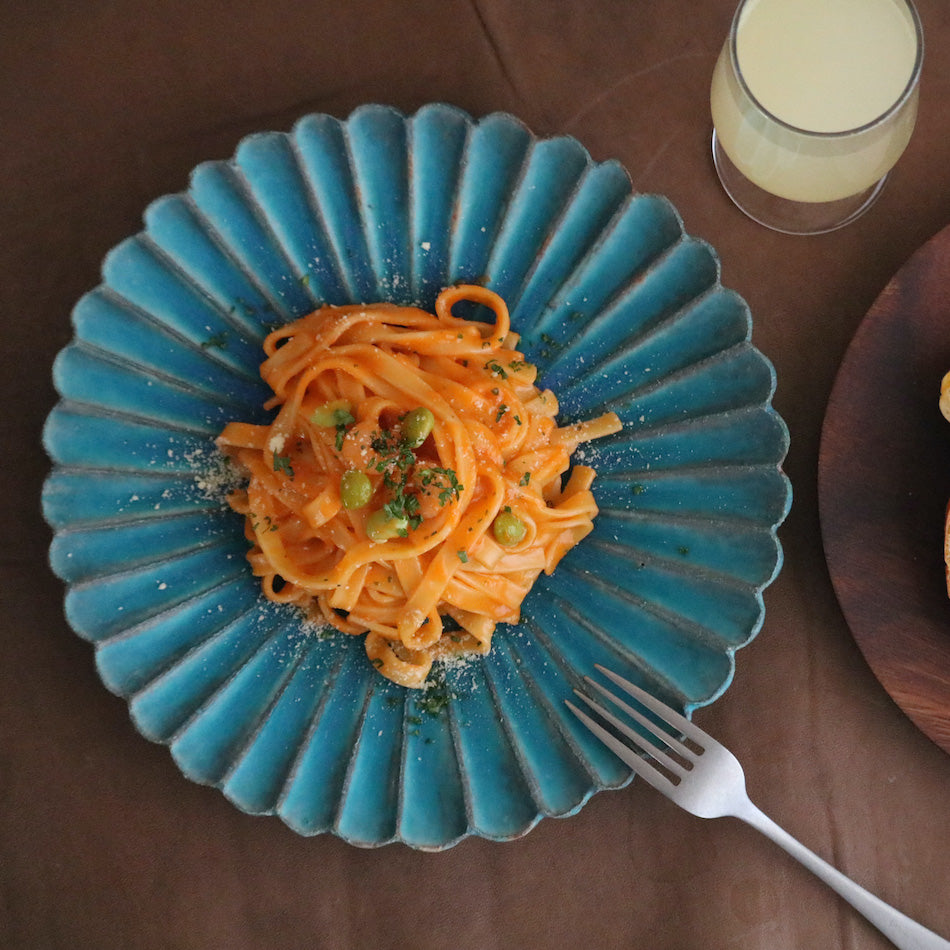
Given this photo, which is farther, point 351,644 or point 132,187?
point 132,187

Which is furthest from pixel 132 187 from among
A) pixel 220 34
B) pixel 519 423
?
pixel 519 423

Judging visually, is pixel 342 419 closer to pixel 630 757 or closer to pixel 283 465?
pixel 283 465

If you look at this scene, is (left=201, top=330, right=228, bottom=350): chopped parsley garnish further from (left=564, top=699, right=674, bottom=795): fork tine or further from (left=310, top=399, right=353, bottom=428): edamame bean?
(left=564, top=699, right=674, bottom=795): fork tine

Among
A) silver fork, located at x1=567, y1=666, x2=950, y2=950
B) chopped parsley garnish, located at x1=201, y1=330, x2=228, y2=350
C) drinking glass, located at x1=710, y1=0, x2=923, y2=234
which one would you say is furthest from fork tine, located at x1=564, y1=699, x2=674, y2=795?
drinking glass, located at x1=710, y1=0, x2=923, y2=234

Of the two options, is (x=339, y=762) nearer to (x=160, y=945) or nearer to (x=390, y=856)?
(x=390, y=856)

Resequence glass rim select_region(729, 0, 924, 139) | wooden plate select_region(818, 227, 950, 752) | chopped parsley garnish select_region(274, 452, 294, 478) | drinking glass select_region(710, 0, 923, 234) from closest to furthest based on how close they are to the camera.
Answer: glass rim select_region(729, 0, 924, 139)
drinking glass select_region(710, 0, 923, 234)
chopped parsley garnish select_region(274, 452, 294, 478)
wooden plate select_region(818, 227, 950, 752)

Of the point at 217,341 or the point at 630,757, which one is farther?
the point at 217,341

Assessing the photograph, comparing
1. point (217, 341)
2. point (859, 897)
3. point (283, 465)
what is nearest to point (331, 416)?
point (283, 465)
